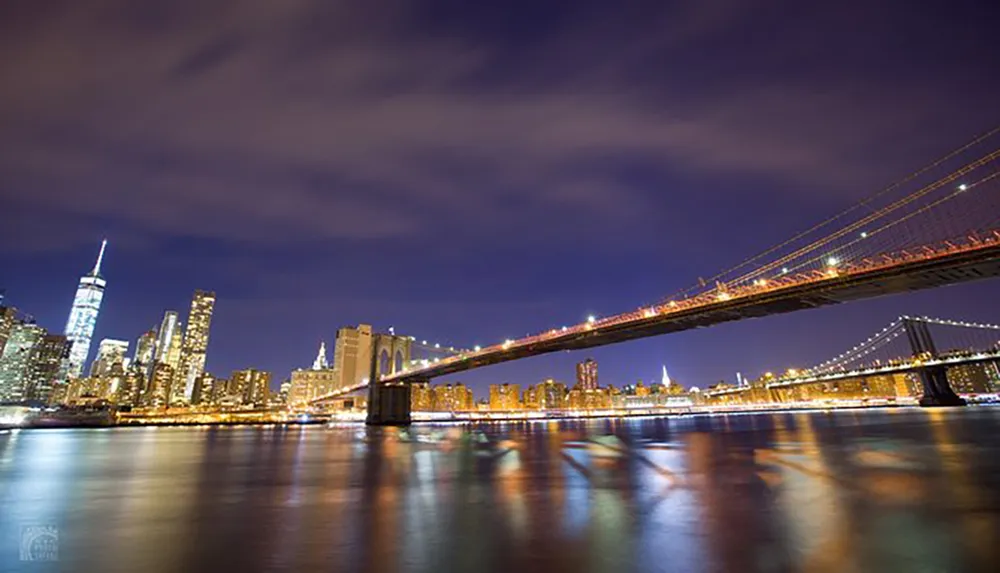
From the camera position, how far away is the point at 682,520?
853 centimetres

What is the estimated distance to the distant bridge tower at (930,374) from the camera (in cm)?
8025

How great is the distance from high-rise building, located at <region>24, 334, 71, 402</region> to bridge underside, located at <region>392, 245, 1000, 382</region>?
174384 millimetres

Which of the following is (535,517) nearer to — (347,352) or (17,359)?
(347,352)

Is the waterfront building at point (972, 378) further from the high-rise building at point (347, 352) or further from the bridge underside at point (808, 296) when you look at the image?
the high-rise building at point (347, 352)

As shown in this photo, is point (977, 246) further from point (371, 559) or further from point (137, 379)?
point (137, 379)

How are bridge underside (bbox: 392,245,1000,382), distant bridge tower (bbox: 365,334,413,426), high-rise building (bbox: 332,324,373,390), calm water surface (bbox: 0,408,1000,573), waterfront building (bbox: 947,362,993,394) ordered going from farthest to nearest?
1. high-rise building (bbox: 332,324,373,390)
2. waterfront building (bbox: 947,362,993,394)
3. distant bridge tower (bbox: 365,334,413,426)
4. bridge underside (bbox: 392,245,1000,382)
5. calm water surface (bbox: 0,408,1000,573)

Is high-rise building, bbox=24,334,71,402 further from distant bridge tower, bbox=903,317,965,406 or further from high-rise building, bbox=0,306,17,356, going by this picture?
distant bridge tower, bbox=903,317,965,406

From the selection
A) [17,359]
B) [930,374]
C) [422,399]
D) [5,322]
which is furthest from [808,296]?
[17,359]

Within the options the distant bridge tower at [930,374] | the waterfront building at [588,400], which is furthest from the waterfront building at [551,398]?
the distant bridge tower at [930,374]

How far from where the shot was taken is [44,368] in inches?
5969

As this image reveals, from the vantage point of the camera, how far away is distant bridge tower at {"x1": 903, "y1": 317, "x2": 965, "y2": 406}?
8025cm

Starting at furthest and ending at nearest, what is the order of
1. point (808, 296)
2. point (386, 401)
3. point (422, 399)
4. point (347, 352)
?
point (347, 352) < point (422, 399) < point (386, 401) < point (808, 296)

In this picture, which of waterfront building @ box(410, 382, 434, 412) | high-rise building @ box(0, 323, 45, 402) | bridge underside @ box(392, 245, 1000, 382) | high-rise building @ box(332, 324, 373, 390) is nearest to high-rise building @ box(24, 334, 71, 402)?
high-rise building @ box(0, 323, 45, 402)

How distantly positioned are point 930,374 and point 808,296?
75958 millimetres
